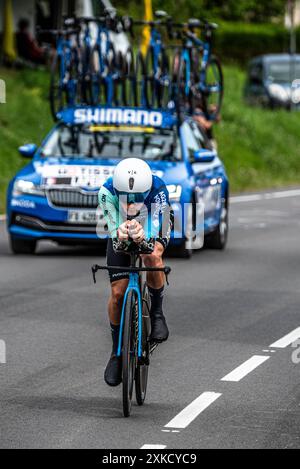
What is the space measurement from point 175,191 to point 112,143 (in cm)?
142

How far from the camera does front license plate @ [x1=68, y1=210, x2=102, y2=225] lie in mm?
17641

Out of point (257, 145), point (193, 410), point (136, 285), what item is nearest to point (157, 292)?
point (136, 285)

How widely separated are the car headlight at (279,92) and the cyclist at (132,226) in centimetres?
3586

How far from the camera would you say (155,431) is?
8445 mm

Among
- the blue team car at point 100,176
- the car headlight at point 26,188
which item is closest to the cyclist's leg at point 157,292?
the blue team car at point 100,176

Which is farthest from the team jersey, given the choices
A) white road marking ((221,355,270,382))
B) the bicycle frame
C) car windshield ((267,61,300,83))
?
car windshield ((267,61,300,83))

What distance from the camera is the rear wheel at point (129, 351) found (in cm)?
866

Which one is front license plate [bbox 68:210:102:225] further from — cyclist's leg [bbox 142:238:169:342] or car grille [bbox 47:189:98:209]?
cyclist's leg [bbox 142:238:169:342]

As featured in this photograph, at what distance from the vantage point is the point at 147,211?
9211 millimetres

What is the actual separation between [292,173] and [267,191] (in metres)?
5.63

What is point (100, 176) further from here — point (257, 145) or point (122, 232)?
point (257, 145)

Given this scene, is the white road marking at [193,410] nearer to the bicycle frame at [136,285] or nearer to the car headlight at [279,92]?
the bicycle frame at [136,285]
